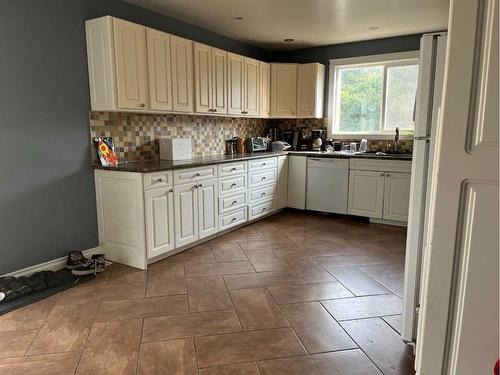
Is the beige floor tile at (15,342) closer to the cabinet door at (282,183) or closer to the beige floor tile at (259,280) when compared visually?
the beige floor tile at (259,280)

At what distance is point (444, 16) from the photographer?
402 centimetres

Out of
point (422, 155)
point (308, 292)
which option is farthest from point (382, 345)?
point (422, 155)

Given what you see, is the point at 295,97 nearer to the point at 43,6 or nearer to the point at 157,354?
the point at 43,6

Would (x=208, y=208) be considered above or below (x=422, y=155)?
below

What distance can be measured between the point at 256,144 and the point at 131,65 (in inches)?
94.0

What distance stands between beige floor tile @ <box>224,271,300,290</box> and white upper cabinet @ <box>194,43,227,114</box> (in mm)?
1972

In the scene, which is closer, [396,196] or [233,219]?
[233,219]

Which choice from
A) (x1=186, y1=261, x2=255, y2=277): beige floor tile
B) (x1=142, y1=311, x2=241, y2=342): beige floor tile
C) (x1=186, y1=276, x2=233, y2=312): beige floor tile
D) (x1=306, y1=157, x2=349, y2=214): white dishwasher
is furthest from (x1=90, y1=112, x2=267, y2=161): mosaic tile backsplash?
(x1=142, y1=311, x2=241, y2=342): beige floor tile

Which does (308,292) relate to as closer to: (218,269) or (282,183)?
(218,269)

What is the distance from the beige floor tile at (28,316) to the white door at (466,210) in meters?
2.32

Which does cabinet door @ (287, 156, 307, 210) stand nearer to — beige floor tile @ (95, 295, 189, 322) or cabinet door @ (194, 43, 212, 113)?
cabinet door @ (194, 43, 212, 113)

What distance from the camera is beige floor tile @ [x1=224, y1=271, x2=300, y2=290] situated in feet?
9.55

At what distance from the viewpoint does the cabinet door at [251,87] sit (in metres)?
4.84

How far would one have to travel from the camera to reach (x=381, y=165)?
15.1 feet
